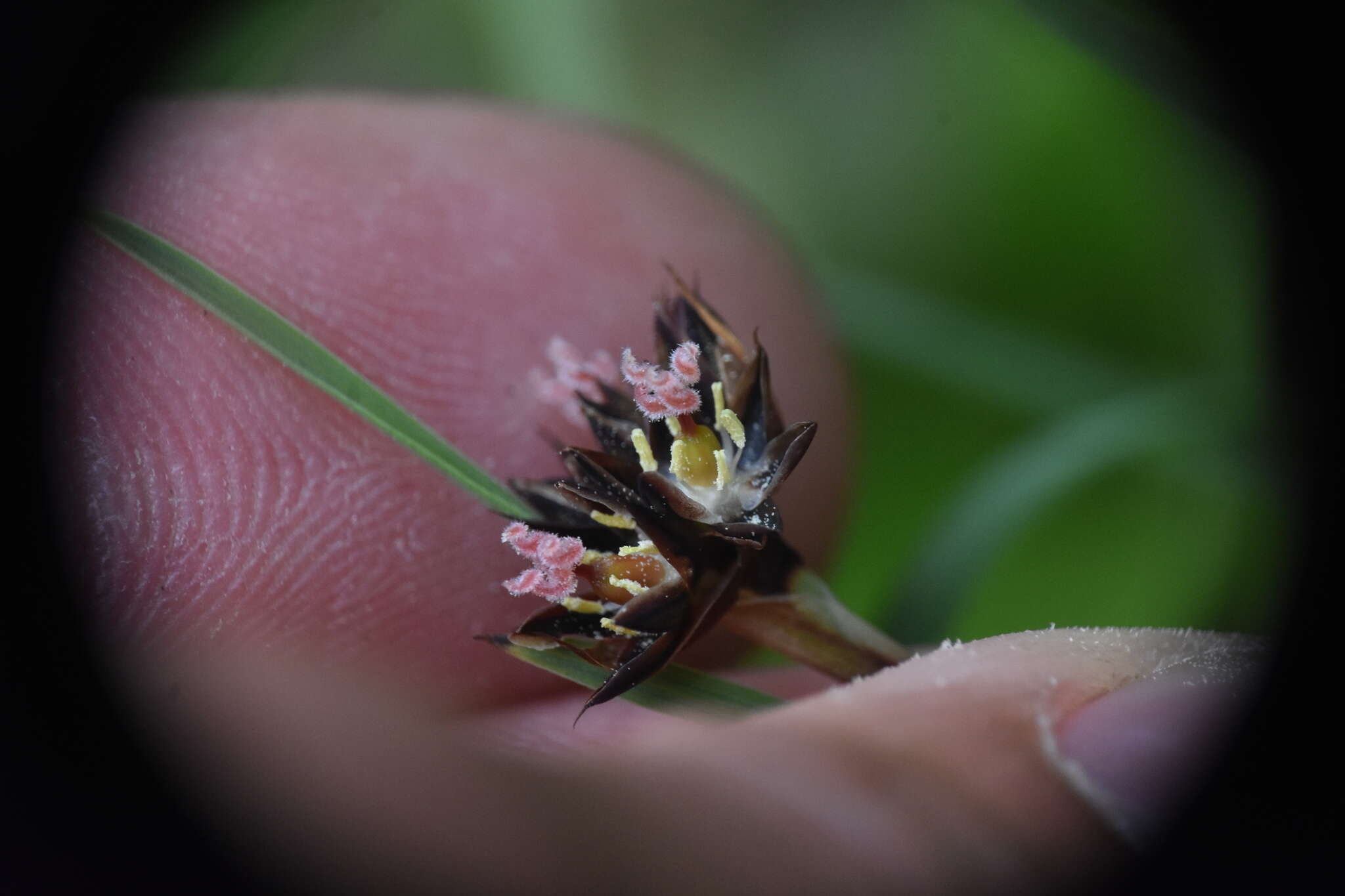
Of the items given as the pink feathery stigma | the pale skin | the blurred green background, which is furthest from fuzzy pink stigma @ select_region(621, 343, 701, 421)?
the blurred green background

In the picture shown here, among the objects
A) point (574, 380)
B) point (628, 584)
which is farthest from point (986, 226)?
point (628, 584)

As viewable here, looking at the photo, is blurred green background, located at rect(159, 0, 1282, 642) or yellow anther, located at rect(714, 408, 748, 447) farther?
blurred green background, located at rect(159, 0, 1282, 642)

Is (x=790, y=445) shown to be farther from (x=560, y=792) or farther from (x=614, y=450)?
(x=560, y=792)

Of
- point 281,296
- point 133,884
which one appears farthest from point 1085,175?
point 133,884

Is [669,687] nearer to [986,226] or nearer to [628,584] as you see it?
[628,584]

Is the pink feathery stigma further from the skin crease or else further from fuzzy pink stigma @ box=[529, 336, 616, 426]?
the skin crease
